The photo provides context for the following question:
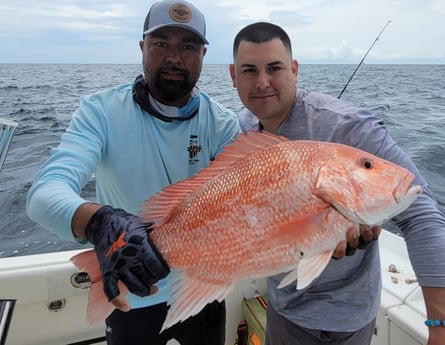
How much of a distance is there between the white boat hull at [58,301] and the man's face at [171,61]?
1.58 meters

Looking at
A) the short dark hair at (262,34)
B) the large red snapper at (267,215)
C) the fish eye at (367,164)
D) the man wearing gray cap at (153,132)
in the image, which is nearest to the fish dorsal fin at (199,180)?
the large red snapper at (267,215)

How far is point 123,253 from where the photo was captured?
4.50 ft

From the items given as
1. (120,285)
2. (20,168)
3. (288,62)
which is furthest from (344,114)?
(20,168)

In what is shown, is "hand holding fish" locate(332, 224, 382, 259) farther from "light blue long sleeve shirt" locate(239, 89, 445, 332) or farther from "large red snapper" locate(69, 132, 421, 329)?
"light blue long sleeve shirt" locate(239, 89, 445, 332)

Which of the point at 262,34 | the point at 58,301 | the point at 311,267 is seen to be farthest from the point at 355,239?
the point at 58,301

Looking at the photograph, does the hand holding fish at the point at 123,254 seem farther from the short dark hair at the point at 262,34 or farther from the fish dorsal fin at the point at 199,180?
the short dark hair at the point at 262,34

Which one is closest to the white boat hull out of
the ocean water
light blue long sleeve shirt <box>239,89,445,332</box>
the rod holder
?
light blue long sleeve shirt <box>239,89,445,332</box>

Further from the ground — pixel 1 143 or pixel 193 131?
pixel 193 131

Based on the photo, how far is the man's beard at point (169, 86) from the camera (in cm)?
219

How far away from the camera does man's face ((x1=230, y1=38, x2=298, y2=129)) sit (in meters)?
2.02

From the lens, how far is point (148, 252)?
56.1 inches

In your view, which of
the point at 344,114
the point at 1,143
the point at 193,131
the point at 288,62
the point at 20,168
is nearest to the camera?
the point at 344,114

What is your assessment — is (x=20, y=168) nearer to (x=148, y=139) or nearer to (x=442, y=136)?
(x=148, y=139)

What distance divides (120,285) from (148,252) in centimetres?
15
